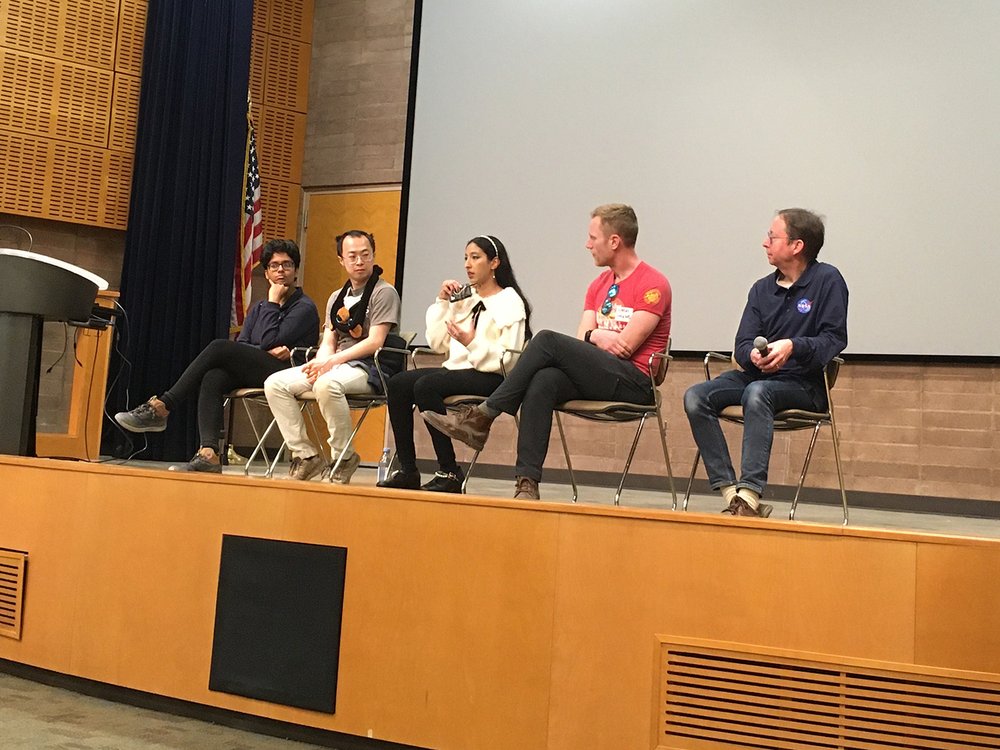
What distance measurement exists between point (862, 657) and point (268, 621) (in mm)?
1493

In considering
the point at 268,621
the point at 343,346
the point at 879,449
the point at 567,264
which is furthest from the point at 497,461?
the point at 268,621

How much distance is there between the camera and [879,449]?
18.7 feet

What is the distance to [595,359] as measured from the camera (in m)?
3.41

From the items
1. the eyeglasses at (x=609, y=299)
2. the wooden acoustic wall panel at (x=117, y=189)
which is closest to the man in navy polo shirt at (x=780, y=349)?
the eyeglasses at (x=609, y=299)

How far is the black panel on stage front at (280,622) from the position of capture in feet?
9.01

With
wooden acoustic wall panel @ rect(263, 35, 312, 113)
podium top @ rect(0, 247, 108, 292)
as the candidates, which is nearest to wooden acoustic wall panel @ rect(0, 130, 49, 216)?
wooden acoustic wall panel @ rect(263, 35, 312, 113)

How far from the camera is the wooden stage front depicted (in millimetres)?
2207

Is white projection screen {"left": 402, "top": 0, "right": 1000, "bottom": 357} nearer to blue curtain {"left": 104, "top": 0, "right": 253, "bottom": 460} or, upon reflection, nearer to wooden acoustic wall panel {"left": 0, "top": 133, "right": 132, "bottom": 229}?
blue curtain {"left": 104, "top": 0, "right": 253, "bottom": 460}

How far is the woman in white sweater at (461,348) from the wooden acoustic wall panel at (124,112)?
3.88 meters

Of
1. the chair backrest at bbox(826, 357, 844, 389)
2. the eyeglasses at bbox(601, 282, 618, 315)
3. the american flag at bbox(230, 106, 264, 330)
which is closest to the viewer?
the chair backrest at bbox(826, 357, 844, 389)

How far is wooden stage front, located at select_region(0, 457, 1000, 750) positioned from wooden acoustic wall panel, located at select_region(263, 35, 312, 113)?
4975mm

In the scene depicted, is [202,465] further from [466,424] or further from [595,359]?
[595,359]

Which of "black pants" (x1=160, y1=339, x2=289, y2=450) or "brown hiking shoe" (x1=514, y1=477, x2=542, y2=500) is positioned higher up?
"black pants" (x1=160, y1=339, x2=289, y2=450)

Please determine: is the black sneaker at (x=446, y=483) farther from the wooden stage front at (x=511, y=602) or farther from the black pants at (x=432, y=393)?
the wooden stage front at (x=511, y=602)
